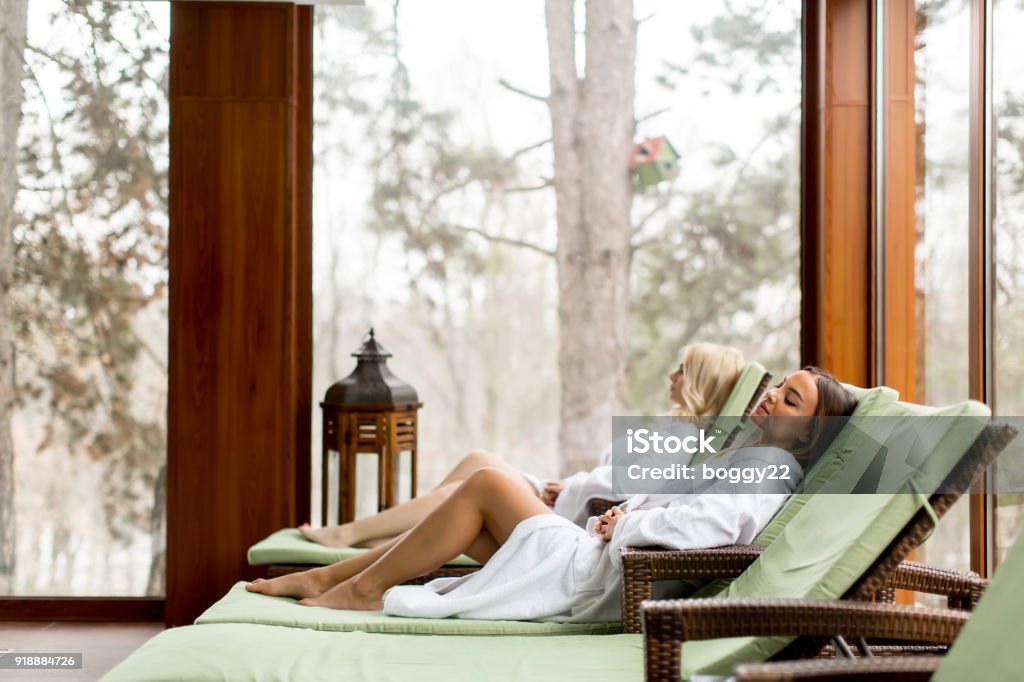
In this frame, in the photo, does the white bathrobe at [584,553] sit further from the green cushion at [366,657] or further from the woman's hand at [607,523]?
the green cushion at [366,657]

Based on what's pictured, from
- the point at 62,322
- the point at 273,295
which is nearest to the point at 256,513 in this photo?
the point at 273,295

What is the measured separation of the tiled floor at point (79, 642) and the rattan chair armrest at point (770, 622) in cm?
232

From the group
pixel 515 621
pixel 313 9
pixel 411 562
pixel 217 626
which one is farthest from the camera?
pixel 313 9

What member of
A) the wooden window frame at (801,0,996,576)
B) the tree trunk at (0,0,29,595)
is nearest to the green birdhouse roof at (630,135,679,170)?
the wooden window frame at (801,0,996,576)

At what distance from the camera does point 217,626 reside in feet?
8.14

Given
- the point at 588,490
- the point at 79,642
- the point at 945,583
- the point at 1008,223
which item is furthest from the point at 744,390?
the point at 79,642

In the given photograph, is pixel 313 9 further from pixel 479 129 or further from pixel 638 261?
pixel 638 261

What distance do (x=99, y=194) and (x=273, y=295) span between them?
3.09 ft

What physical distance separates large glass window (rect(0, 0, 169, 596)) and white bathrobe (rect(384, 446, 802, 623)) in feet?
6.98

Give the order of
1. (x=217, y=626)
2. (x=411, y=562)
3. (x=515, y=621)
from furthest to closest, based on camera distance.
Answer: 1. (x=411, y=562)
2. (x=515, y=621)
3. (x=217, y=626)

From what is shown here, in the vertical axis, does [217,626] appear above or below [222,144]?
below

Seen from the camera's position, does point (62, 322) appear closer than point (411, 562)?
No

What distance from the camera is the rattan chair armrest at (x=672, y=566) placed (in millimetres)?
2445

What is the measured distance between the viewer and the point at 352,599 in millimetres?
2871
